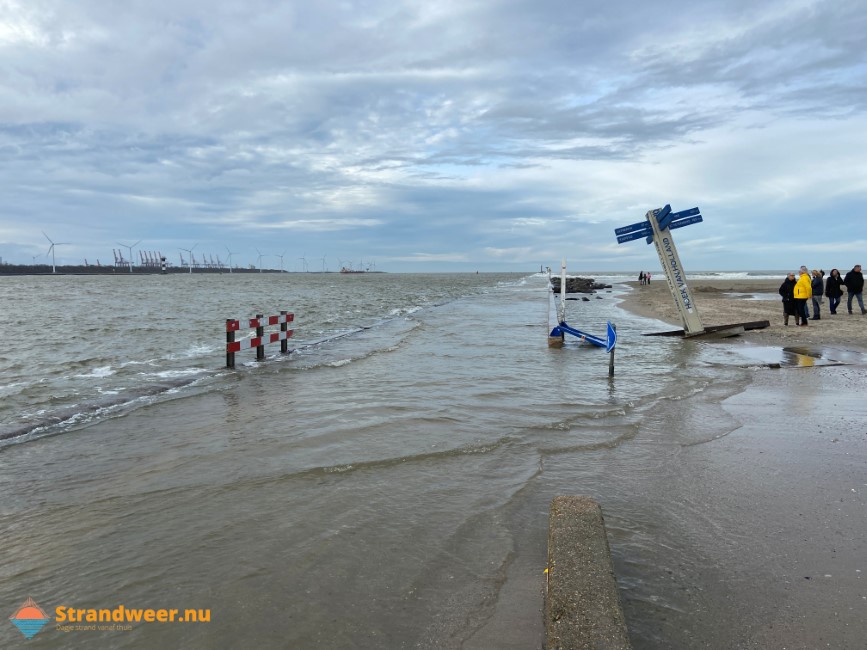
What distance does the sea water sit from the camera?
10.0ft

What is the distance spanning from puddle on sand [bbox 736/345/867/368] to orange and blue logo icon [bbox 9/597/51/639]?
11.9m

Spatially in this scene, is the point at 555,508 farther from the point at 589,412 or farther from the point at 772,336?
the point at 772,336

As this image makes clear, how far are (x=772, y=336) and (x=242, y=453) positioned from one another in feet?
50.8

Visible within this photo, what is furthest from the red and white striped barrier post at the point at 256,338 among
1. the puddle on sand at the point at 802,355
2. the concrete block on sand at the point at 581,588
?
the puddle on sand at the point at 802,355

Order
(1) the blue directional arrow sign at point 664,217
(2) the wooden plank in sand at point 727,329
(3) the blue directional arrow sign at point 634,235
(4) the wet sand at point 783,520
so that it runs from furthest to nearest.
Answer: (2) the wooden plank in sand at point 727,329 → (3) the blue directional arrow sign at point 634,235 → (1) the blue directional arrow sign at point 664,217 → (4) the wet sand at point 783,520

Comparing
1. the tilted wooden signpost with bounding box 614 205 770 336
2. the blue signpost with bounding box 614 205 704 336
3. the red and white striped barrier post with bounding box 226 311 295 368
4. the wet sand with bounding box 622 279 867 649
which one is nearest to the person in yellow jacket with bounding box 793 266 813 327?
the tilted wooden signpost with bounding box 614 205 770 336

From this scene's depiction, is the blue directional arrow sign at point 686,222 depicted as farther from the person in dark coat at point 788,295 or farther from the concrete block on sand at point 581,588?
the concrete block on sand at point 581,588

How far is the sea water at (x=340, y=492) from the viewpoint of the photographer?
3057mm

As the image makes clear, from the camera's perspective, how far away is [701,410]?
7.52m

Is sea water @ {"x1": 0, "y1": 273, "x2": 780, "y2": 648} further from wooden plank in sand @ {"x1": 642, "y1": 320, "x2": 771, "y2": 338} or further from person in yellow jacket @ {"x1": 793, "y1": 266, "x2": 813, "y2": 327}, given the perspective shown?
person in yellow jacket @ {"x1": 793, "y1": 266, "x2": 813, "y2": 327}

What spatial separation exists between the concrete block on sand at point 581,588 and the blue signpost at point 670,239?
43.9 ft

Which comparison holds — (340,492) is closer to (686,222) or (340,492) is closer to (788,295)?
(686,222)

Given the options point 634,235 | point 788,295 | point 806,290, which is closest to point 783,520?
point 634,235

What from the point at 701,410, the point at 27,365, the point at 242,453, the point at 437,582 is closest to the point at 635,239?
the point at 701,410
